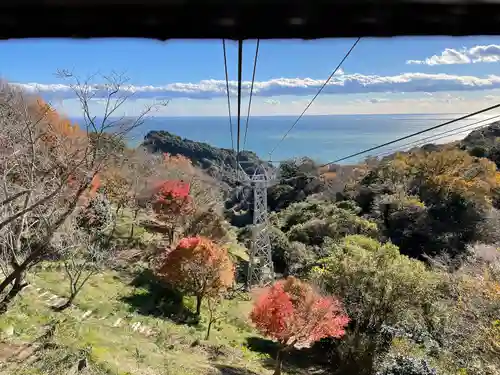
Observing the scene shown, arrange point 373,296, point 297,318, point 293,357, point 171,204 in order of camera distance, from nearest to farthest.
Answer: point 297,318 → point 373,296 → point 293,357 → point 171,204

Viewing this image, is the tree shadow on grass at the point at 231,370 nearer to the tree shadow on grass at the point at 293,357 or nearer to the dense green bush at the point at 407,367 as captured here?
the tree shadow on grass at the point at 293,357

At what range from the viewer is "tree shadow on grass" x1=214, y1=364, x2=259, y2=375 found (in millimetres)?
12517

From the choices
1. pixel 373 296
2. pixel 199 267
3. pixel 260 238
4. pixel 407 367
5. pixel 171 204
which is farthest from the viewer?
pixel 260 238

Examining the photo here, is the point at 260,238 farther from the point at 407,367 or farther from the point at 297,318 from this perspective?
the point at 407,367

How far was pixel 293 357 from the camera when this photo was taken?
16.0 meters

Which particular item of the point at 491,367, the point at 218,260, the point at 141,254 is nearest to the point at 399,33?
the point at 491,367

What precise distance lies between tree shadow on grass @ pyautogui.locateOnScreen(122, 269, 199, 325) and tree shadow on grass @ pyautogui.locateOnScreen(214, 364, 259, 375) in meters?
3.54

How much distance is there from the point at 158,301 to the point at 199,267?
2342 mm

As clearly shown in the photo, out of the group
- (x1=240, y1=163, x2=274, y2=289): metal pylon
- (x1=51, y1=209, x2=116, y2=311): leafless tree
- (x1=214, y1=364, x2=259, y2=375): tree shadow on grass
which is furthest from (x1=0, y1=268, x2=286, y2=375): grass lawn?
(x1=240, y1=163, x2=274, y2=289): metal pylon

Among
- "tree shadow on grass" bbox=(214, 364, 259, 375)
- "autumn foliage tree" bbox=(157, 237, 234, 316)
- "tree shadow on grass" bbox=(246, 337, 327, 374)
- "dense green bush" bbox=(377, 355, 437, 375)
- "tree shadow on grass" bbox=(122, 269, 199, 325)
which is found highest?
"autumn foliage tree" bbox=(157, 237, 234, 316)

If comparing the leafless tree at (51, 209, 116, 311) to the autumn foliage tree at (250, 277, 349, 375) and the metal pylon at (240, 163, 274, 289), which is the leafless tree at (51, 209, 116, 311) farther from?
the metal pylon at (240, 163, 274, 289)

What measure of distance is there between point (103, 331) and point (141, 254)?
9.56 meters

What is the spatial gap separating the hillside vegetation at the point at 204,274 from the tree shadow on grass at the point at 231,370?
0.22ft

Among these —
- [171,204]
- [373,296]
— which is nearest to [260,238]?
[171,204]
